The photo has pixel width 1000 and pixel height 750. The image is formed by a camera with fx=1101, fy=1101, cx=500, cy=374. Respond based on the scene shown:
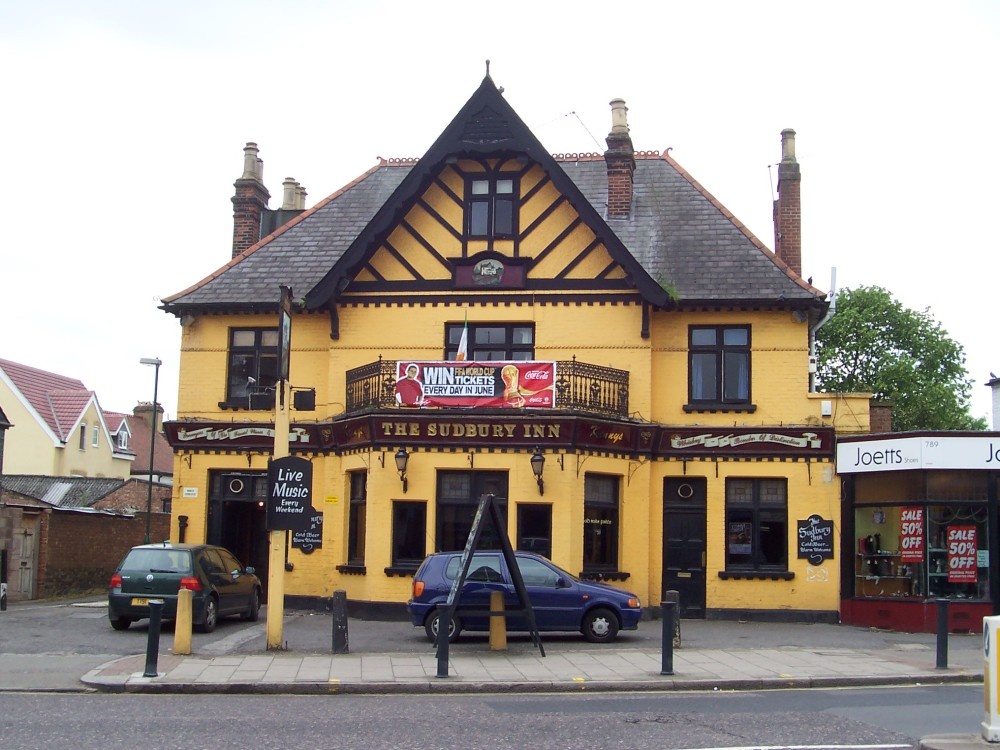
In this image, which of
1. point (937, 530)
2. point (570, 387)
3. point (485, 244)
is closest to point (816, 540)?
point (937, 530)

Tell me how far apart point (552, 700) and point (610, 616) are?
5.22 meters

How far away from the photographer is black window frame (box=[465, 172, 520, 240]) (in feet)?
76.7

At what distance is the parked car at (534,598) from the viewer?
56.9 ft

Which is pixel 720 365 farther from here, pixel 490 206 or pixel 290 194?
pixel 290 194

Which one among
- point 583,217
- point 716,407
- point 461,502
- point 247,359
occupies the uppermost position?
point 583,217

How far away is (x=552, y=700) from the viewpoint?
41.2 feet

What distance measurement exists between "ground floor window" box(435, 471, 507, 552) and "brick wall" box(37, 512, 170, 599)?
441 inches

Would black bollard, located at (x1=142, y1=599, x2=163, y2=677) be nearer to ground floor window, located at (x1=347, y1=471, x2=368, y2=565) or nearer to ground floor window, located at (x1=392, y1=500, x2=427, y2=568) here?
ground floor window, located at (x1=392, y1=500, x2=427, y2=568)

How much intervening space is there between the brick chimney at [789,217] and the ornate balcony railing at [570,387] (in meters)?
4.95

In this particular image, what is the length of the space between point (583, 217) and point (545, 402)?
4174 mm

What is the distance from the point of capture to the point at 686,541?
23.0 metres

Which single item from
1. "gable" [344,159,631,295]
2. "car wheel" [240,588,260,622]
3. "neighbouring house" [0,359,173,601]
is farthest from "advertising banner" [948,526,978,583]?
"neighbouring house" [0,359,173,601]

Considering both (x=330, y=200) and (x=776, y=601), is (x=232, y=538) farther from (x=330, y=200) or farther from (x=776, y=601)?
(x=776, y=601)

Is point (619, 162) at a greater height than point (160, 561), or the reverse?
point (619, 162)
